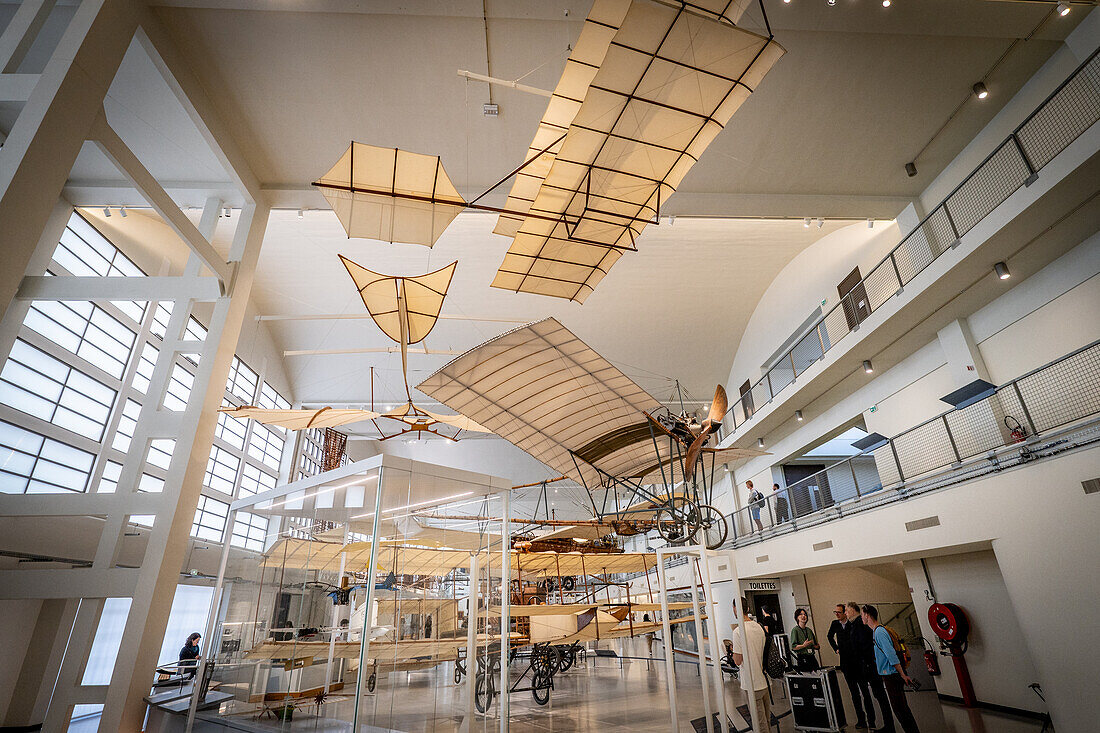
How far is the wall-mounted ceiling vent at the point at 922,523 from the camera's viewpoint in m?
9.49

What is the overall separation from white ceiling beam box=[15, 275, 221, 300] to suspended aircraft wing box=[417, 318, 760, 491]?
20.8ft

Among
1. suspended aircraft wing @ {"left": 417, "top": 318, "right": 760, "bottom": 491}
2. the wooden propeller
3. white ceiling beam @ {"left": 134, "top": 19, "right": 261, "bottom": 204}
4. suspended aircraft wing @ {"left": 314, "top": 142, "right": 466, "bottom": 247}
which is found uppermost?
white ceiling beam @ {"left": 134, "top": 19, "right": 261, "bottom": 204}

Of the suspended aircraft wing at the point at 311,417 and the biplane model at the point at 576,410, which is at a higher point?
the suspended aircraft wing at the point at 311,417

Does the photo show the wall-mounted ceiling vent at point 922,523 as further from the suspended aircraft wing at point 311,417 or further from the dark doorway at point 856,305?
the suspended aircraft wing at point 311,417

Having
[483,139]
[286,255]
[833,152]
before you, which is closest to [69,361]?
[286,255]

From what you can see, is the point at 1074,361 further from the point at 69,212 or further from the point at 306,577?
the point at 69,212

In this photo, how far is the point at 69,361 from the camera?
11289 mm

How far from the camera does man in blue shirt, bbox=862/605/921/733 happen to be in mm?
7121

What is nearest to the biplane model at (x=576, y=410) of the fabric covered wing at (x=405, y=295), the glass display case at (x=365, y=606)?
the glass display case at (x=365, y=606)

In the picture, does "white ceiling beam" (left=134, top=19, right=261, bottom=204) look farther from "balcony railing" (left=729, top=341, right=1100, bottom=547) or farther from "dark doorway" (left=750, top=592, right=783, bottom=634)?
"dark doorway" (left=750, top=592, right=783, bottom=634)

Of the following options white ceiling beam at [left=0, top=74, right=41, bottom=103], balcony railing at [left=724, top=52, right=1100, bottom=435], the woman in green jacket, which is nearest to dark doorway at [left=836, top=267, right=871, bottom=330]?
balcony railing at [left=724, top=52, right=1100, bottom=435]

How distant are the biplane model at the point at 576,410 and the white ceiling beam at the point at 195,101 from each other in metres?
7.59

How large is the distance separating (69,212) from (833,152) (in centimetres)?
1590

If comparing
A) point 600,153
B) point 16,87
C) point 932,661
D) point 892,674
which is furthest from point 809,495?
point 16,87
